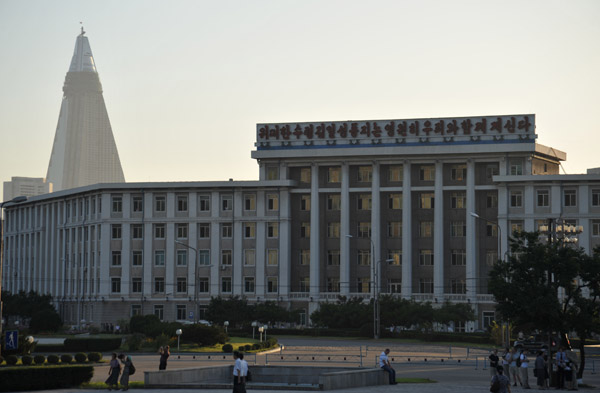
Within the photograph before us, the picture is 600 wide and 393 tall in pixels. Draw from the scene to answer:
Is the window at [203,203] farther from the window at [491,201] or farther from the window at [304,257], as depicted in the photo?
the window at [491,201]

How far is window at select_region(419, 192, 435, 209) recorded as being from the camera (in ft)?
415

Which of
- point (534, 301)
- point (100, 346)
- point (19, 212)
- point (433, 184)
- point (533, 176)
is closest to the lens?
point (534, 301)

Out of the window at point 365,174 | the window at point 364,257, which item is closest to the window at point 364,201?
the window at point 365,174

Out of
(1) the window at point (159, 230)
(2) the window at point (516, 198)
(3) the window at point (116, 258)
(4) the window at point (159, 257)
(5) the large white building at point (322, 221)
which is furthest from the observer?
(3) the window at point (116, 258)

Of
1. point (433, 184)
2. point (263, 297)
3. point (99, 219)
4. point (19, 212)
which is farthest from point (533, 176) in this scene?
point (19, 212)

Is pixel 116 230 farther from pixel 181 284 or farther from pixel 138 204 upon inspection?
pixel 181 284

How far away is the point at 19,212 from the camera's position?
15862 centimetres

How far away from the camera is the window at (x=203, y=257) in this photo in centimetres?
13000

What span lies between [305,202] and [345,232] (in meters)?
6.72

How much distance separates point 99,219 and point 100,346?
2112 inches

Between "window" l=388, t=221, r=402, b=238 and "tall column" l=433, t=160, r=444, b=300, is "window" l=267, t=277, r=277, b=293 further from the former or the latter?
"tall column" l=433, t=160, r=444, b=300

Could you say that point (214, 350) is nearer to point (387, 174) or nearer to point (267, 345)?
point (267, 345)

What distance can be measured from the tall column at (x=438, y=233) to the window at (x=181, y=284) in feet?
101

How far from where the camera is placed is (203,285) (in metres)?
130
